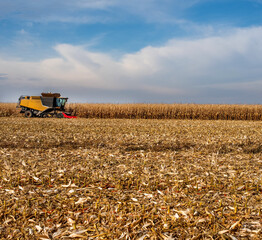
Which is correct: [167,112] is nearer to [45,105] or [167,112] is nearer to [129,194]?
[45,105]

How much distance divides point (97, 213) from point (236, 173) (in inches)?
137

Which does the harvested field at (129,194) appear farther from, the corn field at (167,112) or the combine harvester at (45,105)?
the corn field at (167,112)

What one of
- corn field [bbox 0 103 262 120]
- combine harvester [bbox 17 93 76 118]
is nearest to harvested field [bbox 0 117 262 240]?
combine harvester [bbox 17 93 76 118]

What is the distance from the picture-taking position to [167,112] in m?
25.0

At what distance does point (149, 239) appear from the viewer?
339cm

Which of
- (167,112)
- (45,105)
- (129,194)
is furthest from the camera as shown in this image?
(167,112)

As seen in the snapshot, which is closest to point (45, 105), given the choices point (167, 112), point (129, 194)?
point (167, 112)

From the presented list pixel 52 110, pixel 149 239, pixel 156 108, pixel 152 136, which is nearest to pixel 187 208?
pixel 149 239

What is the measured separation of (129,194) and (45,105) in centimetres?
1734

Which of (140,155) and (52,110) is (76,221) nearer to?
(140,155)

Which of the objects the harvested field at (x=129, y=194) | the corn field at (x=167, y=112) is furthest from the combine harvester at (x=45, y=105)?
the harvested field at (x=129, y=194)

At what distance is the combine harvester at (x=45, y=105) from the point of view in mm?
20328

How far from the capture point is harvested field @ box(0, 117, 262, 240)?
3.60m

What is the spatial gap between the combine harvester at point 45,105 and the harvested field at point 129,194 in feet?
40.8
